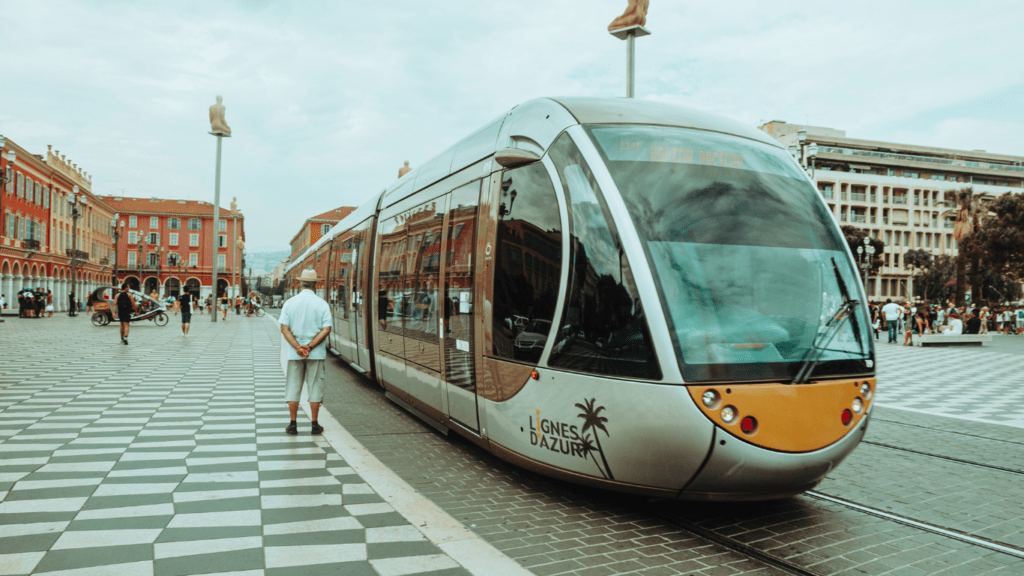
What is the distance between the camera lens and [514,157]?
19.3 ft

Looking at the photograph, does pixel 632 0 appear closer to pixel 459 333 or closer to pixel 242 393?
pixel 459 333

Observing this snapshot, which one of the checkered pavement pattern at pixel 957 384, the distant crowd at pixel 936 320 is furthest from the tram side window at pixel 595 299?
the distant crowd at pixel 936 320

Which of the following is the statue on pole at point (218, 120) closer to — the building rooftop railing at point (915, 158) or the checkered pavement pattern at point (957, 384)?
the checkered pavement pattern at point (957, 384)

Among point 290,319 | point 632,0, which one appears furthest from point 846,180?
point 290,319

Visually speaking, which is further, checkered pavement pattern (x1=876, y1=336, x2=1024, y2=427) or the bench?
the bench

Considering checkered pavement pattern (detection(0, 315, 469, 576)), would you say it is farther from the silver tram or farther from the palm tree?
the palm tree

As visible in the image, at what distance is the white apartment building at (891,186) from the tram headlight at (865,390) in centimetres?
8231

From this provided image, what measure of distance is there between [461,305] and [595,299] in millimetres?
2066

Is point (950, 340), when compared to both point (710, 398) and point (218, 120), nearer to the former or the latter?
point (710, 398)

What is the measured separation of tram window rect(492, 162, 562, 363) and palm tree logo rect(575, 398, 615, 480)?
61 cm

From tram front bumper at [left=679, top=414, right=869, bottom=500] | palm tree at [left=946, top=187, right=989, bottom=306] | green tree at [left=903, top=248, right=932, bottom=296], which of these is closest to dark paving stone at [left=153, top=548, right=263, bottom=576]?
tram front bumper at [left=679, top=414, right=869, bottom=500]

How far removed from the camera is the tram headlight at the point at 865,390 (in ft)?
16.1

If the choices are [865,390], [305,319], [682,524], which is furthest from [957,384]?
[305,319]

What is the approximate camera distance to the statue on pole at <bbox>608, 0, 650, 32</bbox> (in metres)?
11.9
